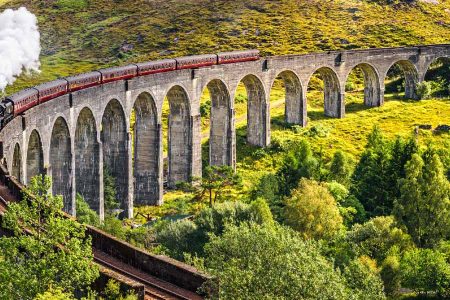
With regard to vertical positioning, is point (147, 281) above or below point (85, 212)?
above

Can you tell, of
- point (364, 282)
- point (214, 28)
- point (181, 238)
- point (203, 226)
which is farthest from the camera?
point (214, 28)

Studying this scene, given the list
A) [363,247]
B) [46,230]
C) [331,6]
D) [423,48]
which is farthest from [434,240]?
[331,6]

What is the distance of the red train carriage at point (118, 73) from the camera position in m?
58.0

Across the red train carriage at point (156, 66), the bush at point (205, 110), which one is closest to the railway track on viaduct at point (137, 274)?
the red train carriage at point (156, 66)

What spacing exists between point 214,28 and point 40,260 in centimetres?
9707

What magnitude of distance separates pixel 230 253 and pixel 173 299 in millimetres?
3249

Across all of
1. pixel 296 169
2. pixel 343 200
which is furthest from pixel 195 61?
pixel 343 200

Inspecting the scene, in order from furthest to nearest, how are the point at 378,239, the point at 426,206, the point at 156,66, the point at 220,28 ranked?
1. the point at 220,28
2. the point at 156,66
3. the point at 426,206
4. the point at 378,239

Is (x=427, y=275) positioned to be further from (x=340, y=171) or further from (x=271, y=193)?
(x=340, y=171)

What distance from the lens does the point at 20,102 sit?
46.0 meters

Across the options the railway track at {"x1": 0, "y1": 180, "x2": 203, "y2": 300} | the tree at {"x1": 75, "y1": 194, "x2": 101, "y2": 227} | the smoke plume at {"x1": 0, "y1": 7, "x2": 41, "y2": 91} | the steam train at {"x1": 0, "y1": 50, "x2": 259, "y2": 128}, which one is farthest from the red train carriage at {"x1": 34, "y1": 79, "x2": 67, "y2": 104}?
the railway track at {"x1": 0, "y1": 180, "x2": 203, "y2": 300}

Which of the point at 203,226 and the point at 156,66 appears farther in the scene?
the point at 156,66

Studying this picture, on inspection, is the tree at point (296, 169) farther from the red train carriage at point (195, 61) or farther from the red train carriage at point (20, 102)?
the red train carriage at point (20, 102)

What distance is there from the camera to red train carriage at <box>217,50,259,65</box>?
72.6 meters
